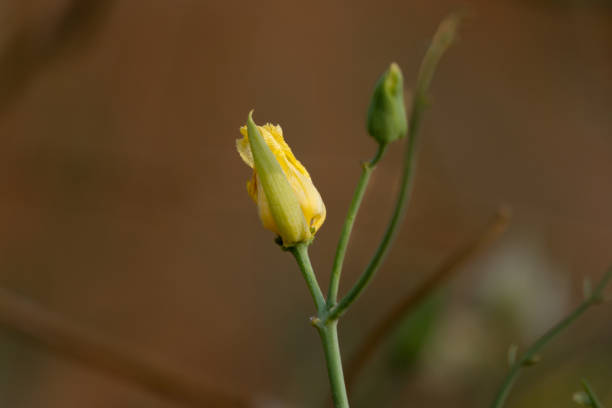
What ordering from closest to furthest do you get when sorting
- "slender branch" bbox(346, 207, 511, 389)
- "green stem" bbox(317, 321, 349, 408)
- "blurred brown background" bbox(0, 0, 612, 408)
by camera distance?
"green stem" bbox(317, 321, 349, 408), "slender branch" bbox(346, 207, 511, 389), "blurred brown background" bbox(0, 0, 612, 408)

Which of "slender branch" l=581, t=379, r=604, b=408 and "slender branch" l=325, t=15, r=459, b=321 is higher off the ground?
"slender branch" l=325, t=15, r=459, b=321

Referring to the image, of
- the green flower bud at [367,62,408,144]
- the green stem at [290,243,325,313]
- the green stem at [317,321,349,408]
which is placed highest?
the green flower bud at [367,62,408,144]

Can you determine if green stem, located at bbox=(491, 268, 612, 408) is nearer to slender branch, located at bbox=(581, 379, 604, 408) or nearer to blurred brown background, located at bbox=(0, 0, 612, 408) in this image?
slender branch, located at bbox=(581, 379, 604, 408)

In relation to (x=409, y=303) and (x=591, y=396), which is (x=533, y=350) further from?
(x=409, y=303)

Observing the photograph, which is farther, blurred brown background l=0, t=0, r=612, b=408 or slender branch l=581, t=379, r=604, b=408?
blurred brown background l=0, t=0, r=612, b=408

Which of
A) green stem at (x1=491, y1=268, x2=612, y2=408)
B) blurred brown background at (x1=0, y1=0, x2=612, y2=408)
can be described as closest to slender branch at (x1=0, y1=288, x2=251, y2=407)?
green stem at (x1=491, y1=268, x2=612, y2=408)

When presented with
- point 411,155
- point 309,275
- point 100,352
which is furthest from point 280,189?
point 100,352

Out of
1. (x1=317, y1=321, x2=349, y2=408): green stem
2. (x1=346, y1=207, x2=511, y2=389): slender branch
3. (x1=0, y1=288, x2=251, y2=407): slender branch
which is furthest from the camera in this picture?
(x1=0, y1=288, x2=251, y2=407): slender branch
